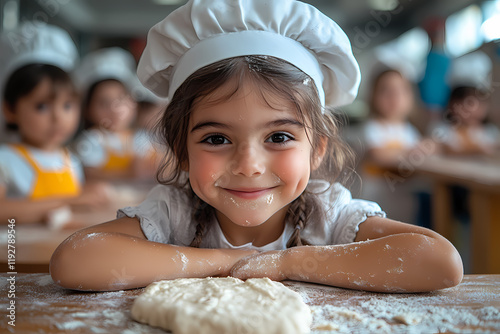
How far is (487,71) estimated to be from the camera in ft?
15.4

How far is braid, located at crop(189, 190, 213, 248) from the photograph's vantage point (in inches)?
46.1

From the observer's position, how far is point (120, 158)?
3893 mm

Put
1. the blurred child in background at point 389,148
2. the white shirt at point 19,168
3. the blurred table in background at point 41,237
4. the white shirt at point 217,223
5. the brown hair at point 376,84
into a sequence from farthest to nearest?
the brown hair at point 376,84 → the blurred child in background at point 389,148 → the white shirt at point 19,168 → the blurred table in background at point 41,237 → the white shirt at point 217,223

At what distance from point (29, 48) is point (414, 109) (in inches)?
209

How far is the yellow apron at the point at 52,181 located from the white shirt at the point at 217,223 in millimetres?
1298

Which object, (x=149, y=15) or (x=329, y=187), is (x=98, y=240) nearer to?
(x=329, y=187)

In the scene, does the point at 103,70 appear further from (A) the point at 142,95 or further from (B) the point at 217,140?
(B) the point at 217,140

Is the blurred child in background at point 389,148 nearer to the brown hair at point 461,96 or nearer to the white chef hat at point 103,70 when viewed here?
the brown hair at point 461,96

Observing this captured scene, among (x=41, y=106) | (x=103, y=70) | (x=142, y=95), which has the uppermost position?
(x=103, y=70)

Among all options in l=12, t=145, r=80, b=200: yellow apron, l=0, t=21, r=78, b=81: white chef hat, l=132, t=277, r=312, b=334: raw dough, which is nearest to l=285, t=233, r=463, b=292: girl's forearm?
l=132, t=277, r=312, b=334: raw dough

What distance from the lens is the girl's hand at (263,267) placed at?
0.93m

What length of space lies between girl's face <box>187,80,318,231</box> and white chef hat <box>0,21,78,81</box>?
6.12 feet

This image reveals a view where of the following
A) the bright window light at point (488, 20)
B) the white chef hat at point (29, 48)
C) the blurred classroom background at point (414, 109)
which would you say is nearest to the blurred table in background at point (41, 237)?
the blurred classroom background at point (414, 109)

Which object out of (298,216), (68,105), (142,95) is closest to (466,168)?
(298,216)
